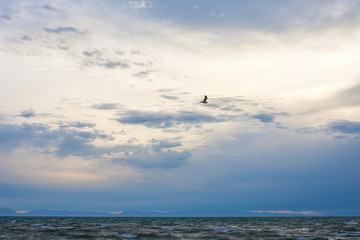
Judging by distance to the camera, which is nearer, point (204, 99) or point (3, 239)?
point (3, 239)

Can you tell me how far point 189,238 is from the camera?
42031 millimetres

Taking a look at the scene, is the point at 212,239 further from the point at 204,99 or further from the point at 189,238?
the point at 204,99

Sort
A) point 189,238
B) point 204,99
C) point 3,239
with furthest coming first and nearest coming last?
point 204,99 → point 189,238 → point 3,239

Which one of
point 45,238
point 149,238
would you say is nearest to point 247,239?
point 149,238

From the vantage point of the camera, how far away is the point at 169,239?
134 feet

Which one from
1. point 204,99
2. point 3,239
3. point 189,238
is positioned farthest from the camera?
point 204,99

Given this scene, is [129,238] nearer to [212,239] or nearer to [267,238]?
[212,239]

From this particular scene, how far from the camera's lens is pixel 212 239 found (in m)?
41.0

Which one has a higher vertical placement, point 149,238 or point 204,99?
point 204,99

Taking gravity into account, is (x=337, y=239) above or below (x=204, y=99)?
below

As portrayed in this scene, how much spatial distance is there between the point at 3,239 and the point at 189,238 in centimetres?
2162

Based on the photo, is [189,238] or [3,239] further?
[189,238]

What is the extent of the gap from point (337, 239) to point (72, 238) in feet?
104

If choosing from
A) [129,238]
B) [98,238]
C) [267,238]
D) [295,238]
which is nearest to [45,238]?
[98,238]
